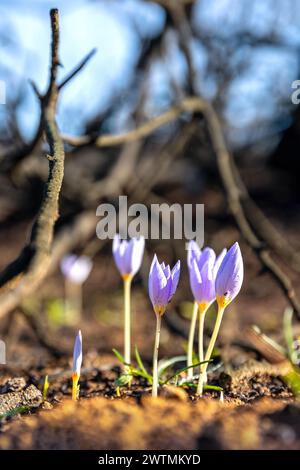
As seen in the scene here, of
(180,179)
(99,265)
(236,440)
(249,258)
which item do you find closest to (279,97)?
(180,179)

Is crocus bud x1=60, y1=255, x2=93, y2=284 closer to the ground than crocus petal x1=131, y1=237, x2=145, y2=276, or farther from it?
farther from it

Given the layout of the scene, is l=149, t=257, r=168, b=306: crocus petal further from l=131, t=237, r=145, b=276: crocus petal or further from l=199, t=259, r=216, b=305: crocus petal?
l=131, t=237, r=145, b=276: crocus petal

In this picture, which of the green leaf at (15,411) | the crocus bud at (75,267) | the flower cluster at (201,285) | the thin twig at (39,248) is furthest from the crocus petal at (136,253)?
the crocus bud at (75,267)

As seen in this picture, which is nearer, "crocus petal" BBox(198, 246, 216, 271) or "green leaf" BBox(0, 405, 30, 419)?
"green leaf" BBox(0, 405, 30, 419)

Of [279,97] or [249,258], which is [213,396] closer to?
[249,258]

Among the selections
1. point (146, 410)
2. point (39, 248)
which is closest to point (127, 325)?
point (39, 248)

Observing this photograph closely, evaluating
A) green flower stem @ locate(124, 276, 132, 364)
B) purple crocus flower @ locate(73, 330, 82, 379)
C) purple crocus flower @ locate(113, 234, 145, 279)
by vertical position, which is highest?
purple crocus flower @ locate(113, 234, 145, 279)

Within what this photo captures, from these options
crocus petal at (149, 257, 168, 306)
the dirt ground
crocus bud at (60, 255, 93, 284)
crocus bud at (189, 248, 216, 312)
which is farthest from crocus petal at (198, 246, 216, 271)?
crocus bud at (60, 255, 93, 284)

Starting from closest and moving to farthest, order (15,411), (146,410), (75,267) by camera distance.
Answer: (146,410) < (15,411) < (75,267)

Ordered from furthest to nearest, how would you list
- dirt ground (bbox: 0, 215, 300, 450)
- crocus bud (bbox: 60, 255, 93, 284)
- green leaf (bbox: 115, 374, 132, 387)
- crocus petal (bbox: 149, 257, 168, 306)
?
1. crocus bud (bbox: 60, 255, 93, 284)
2. green leaf (bbox: 115, 374, 132, 387)
3. crocus petal (bbox: 149, 257, 168, 306)
4. dirt ground (bbox: 0, 215, 300, 450)

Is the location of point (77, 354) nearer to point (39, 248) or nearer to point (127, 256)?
point (39, 248)
